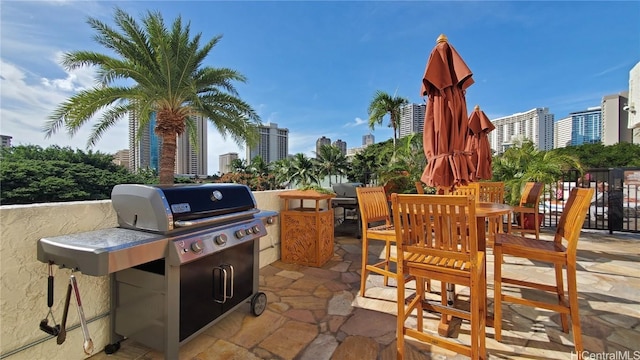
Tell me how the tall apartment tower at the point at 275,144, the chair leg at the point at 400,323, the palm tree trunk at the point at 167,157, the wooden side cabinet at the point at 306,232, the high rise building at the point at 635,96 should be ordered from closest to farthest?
the chair leg at the point at 400,323
the wooden side cabinet at the point at 306,232
the palm tree trunk at the point at 167,157
the high rise building at the point at 635,96
the tall apartment tower at the point at 275,144

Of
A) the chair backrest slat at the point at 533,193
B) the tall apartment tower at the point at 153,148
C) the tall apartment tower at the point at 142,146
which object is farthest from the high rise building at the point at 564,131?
the tall apartment tower at the point at 142,146

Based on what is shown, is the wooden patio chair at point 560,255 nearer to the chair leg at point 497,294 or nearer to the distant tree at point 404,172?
the chair leg at point 497,294

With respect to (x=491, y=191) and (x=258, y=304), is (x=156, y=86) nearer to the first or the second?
(x=258, y=304)

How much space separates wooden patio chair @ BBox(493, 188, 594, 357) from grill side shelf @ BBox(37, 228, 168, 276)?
2.40 m

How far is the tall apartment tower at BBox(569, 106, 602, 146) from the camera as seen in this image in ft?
116

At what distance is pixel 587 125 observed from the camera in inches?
1419

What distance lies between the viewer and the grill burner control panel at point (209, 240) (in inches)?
60.1

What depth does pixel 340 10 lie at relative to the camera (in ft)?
20.1

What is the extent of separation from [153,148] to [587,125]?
167 feet

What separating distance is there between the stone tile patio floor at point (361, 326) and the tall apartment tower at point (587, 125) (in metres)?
45.1

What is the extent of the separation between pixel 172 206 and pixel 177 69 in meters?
4.78

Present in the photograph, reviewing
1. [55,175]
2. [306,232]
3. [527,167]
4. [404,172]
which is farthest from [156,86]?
[55,175]

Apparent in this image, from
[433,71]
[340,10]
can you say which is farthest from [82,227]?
[340,10]

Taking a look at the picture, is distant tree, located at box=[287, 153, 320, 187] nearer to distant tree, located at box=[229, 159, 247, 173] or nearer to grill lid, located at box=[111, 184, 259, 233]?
distant tree, located at box=[229, 159, 247, 173]
